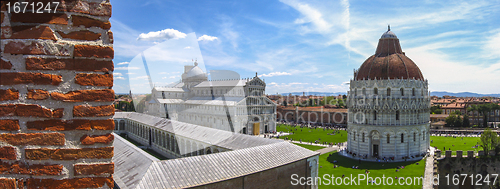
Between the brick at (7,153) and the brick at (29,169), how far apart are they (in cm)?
7

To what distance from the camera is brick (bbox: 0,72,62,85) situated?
2918mm

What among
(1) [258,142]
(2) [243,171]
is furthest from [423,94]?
(2) [243,171]

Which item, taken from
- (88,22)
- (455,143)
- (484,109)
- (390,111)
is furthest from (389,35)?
(484,109)

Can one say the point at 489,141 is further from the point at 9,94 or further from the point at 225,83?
the point at 9,94

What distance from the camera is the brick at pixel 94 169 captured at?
321 centimetres

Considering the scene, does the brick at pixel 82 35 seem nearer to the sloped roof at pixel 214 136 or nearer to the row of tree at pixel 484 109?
the sloped roof at pixel 214 136

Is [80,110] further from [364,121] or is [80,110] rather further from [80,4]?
[364,121]

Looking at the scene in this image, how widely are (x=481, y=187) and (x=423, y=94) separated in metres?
12.4

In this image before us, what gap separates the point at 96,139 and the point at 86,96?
19.6 inches

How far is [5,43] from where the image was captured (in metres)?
2.89

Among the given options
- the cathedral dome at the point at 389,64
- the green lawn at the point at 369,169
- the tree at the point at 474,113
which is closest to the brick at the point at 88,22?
the green lawn at the point at 369,169

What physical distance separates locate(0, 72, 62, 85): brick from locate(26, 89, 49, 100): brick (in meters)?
0.09

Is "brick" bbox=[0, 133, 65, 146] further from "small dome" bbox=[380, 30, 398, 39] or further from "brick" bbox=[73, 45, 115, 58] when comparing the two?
"small dome" bbox=[380, 30, 398, 39]

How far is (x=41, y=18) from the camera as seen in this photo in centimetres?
298
